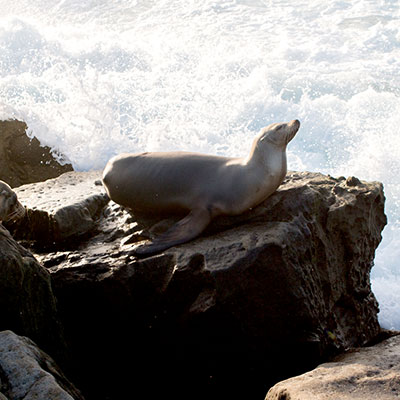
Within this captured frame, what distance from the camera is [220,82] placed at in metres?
11.8

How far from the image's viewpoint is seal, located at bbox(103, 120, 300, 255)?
11.9ft

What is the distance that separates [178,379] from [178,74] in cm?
993

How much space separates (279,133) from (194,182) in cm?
71

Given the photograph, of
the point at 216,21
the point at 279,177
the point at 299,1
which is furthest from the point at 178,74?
the point at 279,177

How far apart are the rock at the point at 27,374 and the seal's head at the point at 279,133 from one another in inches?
83.2

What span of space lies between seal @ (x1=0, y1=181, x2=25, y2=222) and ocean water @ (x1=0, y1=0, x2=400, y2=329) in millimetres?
3401

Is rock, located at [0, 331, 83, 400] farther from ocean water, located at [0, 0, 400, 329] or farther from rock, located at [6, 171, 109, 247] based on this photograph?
ocean water, located at [0, 0, 400, 329]

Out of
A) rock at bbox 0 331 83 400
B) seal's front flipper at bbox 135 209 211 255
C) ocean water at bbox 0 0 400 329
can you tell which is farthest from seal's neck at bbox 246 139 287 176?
ocean water at bbox 0 0 400 329

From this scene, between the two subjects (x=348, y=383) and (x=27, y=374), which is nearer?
(x=27, y=374)

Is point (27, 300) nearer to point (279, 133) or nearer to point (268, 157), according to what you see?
point (268, 157)

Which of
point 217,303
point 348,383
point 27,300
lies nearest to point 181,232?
point 217,303

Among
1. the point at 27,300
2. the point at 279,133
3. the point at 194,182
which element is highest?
the point at 279,133

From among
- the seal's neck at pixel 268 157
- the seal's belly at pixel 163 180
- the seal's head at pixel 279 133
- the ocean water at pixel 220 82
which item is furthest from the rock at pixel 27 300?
the ocean water at pixel 220 82

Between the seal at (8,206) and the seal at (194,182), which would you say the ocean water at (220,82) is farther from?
the seal at (8,206)
